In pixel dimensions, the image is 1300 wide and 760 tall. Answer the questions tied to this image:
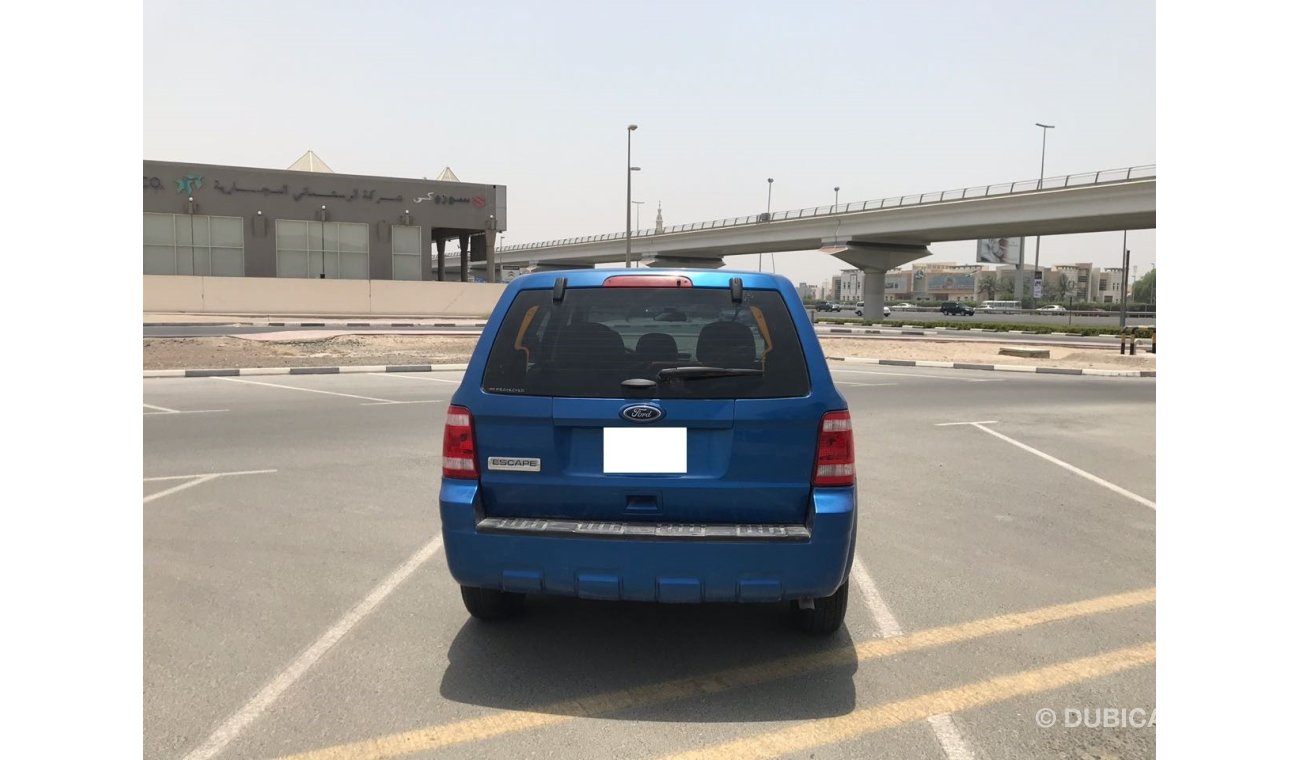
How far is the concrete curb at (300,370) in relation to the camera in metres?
16.4

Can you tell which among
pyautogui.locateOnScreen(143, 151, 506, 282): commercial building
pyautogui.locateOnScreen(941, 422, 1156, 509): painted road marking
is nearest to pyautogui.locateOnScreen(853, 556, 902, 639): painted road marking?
pyautogui.locateOnScreen(941, 422, 1156, 509): painted road marking

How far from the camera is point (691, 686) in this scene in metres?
3.56

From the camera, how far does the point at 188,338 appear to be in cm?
2355

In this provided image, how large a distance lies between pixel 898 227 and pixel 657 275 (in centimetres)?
5248

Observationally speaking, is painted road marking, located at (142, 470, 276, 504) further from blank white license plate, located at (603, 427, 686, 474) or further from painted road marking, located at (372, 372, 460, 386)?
painted road marking, located at (372, 372, 460, 386)

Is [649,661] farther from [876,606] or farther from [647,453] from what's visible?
[876,606]

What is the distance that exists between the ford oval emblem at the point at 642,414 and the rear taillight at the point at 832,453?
644 mm

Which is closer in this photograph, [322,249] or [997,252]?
[322,249]

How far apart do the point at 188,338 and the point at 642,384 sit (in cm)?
2351

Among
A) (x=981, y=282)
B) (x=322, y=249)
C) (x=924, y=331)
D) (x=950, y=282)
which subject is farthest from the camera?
(x=950, y=282)

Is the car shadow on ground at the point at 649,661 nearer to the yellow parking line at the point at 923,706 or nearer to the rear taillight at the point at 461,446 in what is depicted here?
the yellow parking line at the point at 923,706

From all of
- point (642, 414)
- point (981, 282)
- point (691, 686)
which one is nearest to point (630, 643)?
point (691, 686)

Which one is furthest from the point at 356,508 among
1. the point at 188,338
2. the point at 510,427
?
the point at 188,338

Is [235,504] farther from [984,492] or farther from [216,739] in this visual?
[984,492]
